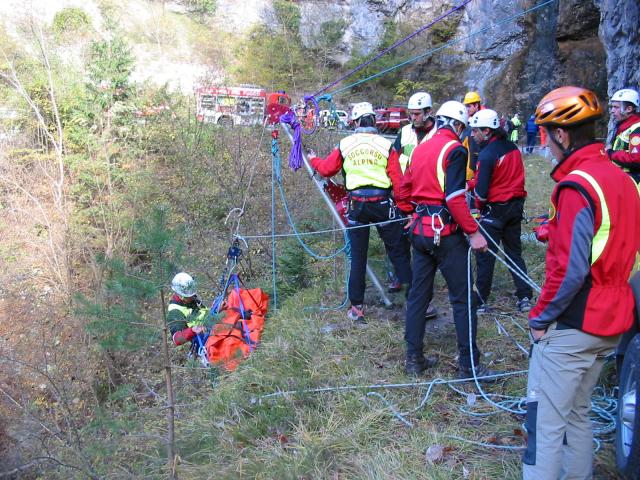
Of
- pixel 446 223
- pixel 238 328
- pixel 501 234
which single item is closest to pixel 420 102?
pixel 446 223

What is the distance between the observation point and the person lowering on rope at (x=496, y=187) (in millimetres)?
4984

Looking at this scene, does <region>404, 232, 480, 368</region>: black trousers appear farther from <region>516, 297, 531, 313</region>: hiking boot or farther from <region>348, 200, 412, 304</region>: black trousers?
<region>516, 297, 531, 313</region>: hiking boot

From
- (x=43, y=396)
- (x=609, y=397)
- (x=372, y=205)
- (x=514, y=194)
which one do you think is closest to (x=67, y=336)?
(x=43, y=396)

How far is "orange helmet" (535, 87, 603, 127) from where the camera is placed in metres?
2.31

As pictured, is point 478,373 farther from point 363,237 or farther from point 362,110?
point 362,110

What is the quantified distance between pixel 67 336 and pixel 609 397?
987 centimetres

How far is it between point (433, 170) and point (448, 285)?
0.88m

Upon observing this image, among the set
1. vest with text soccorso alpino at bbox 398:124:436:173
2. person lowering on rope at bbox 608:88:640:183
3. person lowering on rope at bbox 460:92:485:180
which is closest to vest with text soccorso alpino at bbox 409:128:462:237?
vest with text soccorso alpino at bbox 398:124:436:173

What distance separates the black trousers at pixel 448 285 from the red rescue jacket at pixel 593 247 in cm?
151

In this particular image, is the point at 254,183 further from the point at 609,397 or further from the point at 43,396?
the point at 609,397

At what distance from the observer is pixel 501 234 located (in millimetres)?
A: 5219

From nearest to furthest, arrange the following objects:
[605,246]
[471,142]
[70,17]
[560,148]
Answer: [605,246]
[560,148]
[471,142]
[70,17]

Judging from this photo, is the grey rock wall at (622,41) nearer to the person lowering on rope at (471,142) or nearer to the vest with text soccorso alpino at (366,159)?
the person lowering on rope at (471,142)

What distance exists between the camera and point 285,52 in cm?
2641
